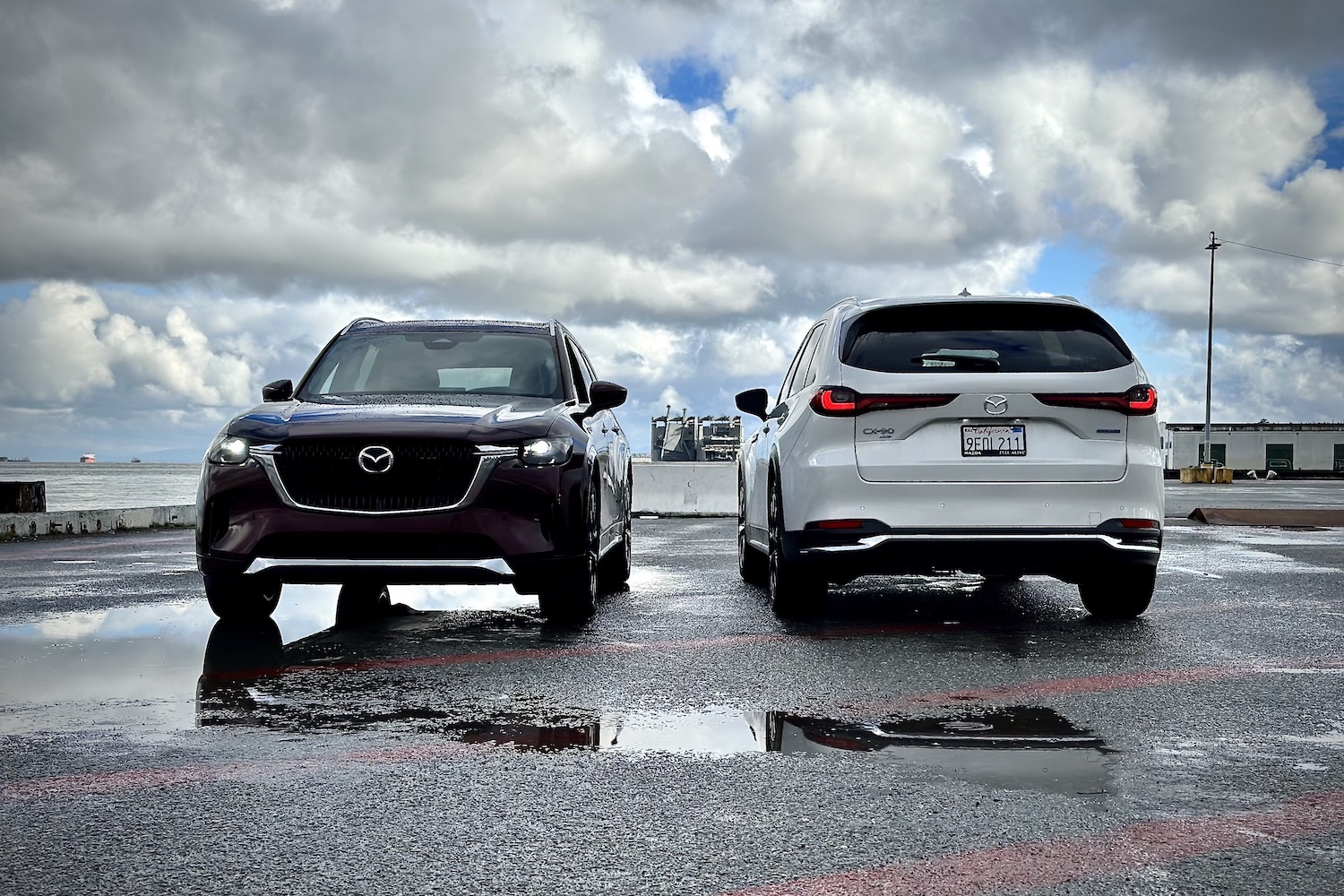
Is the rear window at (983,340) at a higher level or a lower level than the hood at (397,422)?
higher

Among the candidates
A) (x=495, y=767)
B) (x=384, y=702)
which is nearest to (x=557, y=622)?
(x=384, y=702)

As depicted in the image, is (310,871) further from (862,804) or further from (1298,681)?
(1298,681)

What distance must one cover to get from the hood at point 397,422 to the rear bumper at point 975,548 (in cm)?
172

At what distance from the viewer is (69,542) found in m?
16.0

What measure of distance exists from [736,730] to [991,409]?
2.99 m

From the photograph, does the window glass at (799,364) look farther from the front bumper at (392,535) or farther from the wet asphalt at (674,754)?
the front bumper at (392,535)

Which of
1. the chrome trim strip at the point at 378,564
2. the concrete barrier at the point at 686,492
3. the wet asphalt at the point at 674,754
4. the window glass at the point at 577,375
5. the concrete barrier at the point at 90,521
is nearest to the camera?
the wet asphalt at the point at 674,754

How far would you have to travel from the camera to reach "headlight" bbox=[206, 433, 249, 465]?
7.21 meters

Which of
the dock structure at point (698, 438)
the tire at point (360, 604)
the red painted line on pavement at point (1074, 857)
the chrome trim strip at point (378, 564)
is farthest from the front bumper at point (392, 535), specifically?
the dock structure at point (698, 438)

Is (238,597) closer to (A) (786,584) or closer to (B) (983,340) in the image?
(A) (786,584)

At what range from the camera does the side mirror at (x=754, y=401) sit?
9469mm

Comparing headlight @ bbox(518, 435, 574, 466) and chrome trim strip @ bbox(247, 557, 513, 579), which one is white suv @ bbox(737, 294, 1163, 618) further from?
chrome trim strip @ bbox(247, 557, 513, 579)

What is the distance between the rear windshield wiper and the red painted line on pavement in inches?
149

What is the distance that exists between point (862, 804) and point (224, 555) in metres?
4.49
